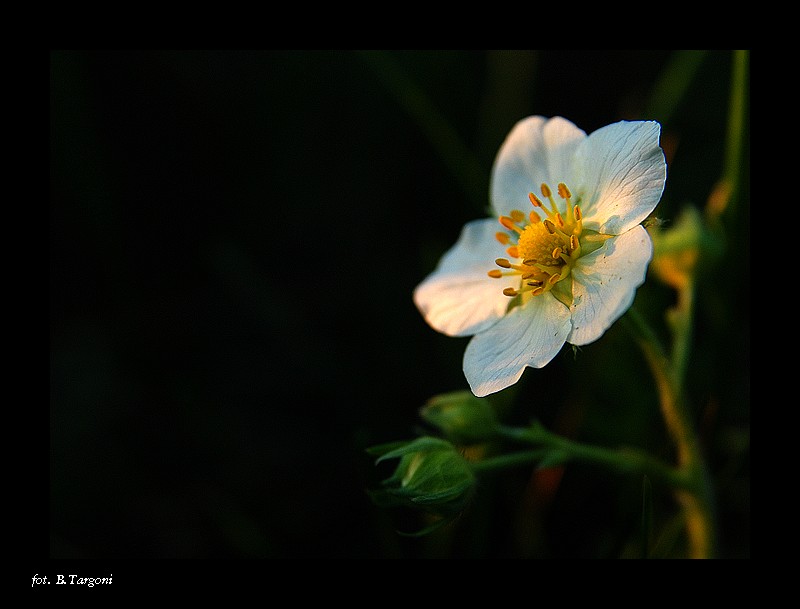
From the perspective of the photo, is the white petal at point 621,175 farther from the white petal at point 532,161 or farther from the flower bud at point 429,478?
the flower bud at point 429,478

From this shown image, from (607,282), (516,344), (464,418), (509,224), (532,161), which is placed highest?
Answer: (532,161)

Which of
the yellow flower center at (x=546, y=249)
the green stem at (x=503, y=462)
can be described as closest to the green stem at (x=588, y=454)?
the green stem at (x=503, y=462)

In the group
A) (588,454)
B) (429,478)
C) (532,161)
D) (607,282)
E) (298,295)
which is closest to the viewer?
(607,282)

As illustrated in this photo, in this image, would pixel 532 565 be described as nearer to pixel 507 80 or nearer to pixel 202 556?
pixel 202 556

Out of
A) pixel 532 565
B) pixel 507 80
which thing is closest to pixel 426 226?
pixel 507 80

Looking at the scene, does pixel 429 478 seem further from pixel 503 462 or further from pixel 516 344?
pixel 516 344

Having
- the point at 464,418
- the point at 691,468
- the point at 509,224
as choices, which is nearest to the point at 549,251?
the point at 509,224

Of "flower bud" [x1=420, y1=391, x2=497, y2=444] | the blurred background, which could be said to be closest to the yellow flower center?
"flower bud" [x1=420, y1=391, x2=497, y2=444]

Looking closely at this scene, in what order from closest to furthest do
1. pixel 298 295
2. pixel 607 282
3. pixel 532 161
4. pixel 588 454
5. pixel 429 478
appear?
pixel 607 282 < pixel 429 478 < pixel 588 454 < pixel 532 161 < pixel 298 295
